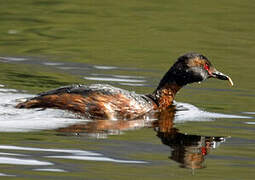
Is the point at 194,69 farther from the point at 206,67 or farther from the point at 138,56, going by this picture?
the point at 138,56

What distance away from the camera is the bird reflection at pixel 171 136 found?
9656mm

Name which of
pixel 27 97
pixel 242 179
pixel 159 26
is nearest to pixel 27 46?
pixel 159 26

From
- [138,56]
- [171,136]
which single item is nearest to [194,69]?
[171,136]

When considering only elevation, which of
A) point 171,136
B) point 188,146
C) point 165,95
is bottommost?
point 188,146

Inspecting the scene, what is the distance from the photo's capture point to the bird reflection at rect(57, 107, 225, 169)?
9.66m

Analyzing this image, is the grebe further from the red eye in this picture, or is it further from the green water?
the red eye

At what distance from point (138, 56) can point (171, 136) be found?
7234 mm

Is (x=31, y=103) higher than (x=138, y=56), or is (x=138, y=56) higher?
(x=138, y=56)

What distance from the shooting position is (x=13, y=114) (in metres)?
11.6

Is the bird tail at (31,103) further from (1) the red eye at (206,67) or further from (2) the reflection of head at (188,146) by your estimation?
(1) the red eye at (206,67)

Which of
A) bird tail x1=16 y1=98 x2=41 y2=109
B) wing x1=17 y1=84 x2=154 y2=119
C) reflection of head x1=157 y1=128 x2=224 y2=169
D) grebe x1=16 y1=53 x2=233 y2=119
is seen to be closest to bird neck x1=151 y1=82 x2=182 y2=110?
grebe x1=16 y1=53 x2=233 y2=119

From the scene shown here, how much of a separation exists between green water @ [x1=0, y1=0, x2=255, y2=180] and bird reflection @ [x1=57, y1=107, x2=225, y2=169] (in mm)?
136

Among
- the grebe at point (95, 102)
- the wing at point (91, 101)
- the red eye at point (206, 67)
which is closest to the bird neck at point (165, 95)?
the grebe at point (95, 102)

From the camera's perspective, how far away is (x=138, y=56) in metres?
18.0
